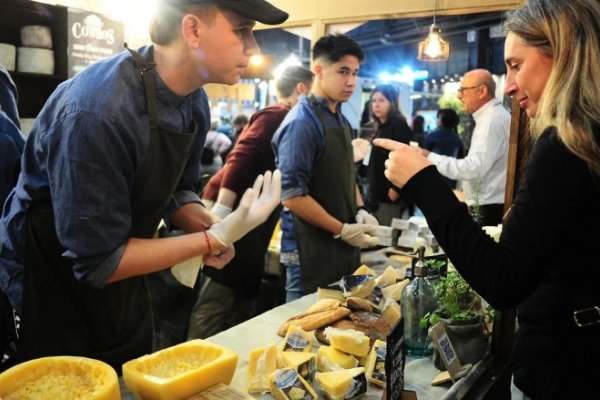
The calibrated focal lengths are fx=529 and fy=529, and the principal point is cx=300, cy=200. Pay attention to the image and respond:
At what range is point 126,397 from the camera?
4.28ft

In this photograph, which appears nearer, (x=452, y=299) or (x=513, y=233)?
(x=513, y=233)

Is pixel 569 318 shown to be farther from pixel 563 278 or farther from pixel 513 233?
pixel 513 233

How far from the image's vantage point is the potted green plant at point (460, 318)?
1.58 meters

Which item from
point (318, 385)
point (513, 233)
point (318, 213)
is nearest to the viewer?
point (513, 233)

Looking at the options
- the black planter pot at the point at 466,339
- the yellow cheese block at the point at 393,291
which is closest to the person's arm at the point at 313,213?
the yellow cheese block at the point at 393,291

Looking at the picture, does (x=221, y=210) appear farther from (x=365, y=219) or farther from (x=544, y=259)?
(x=544, y=259)

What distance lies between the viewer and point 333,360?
142 centimetres

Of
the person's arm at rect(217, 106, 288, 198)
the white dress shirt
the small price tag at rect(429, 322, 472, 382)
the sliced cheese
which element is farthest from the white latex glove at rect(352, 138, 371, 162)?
the small price tag at rect(429, 322, 472, 382)

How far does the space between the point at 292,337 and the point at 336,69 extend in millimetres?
1634

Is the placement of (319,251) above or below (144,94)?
below

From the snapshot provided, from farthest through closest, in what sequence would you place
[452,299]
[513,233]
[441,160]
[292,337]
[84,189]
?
1. [441,160]
2. [452,299]
3. [292,337]
4. [84,189]
5. [513,233]

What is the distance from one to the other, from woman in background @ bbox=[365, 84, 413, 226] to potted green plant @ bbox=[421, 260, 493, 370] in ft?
9.87

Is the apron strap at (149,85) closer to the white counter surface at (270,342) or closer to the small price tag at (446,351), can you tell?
the white counter surface at (270,342)

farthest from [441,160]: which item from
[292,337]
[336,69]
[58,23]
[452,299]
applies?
[58,23]
